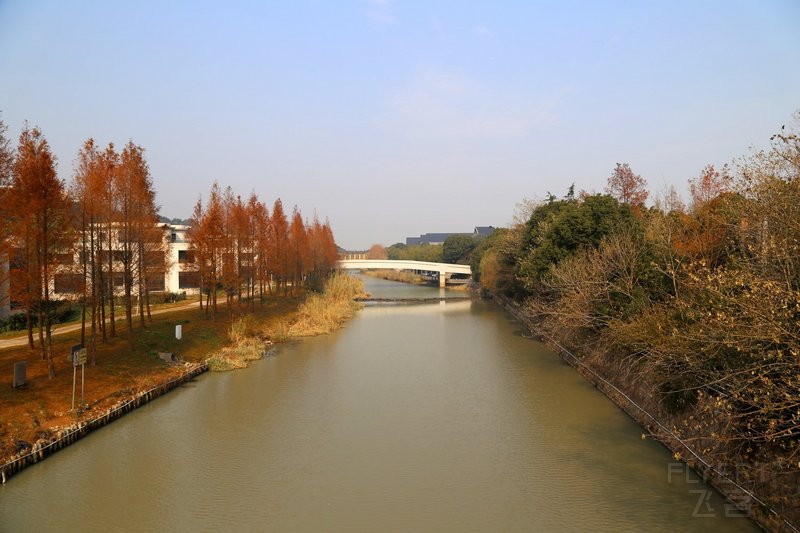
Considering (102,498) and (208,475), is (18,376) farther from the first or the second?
(208,475)

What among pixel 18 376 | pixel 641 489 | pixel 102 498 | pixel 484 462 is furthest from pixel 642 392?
pixel 18 376

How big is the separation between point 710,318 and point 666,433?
496cm

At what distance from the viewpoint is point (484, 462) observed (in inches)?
464

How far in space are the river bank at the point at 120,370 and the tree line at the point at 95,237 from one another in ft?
2.12

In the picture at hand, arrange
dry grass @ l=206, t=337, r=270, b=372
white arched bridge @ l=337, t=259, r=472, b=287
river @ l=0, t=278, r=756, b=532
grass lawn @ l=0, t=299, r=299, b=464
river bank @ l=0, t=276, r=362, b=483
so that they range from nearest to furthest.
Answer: river @ l=0, t=278, r=756, b=532, river bank @ l=0, t=276, r=362, b=483, grass lawn @ l=0, t=299, r=299, b=464, dry grass @ l=206, t=337, r=270, b=372, white arched bridge @ l=337, t=259, r=472, b=287

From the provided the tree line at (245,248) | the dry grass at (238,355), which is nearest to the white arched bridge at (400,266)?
the tree line at (245,248)

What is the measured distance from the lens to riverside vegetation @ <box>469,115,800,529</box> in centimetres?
749

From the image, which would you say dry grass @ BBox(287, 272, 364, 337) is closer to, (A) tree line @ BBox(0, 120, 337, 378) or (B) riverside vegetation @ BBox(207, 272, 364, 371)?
(B) riverside vegetation @ BBox(207, 272, 364, 371)

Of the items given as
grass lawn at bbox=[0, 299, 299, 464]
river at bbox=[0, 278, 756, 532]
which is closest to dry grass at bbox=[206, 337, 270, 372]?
grass lawn at bbox=[0, 299, 299, 464]

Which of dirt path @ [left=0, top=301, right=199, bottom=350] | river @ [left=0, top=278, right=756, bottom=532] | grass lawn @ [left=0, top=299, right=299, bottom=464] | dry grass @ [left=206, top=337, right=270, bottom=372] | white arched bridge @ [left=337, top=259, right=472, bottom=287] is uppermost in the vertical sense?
white arched bridge @ [left=337, top=259, right=472, bottom=287]

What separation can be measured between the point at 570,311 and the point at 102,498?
1598 cm

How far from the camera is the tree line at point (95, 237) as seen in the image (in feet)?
44.7

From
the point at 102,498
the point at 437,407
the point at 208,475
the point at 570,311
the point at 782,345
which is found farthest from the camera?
the point at 570,311

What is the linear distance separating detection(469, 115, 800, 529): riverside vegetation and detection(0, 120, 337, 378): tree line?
15.0 m
